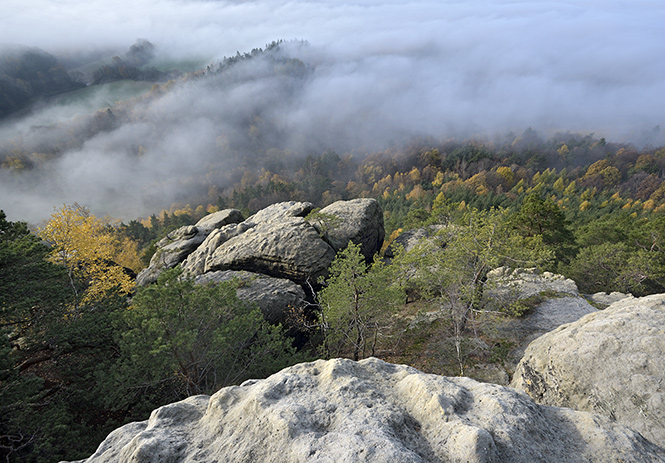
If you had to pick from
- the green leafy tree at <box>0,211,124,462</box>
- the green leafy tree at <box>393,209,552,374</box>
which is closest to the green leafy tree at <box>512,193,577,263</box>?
the green leafy tree at <box>393,209,552,374</box>

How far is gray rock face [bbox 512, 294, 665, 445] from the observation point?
6.20m

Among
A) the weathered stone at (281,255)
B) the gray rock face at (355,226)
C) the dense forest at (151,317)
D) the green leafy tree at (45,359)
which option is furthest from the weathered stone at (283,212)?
the green leafy tree at (45,359)

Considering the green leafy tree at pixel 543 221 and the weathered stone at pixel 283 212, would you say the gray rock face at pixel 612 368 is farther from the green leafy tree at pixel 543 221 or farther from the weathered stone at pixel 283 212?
the weathered stone at pixel 283 212

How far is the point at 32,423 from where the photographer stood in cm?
855

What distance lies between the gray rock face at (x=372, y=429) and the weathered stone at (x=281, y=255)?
16766 mm

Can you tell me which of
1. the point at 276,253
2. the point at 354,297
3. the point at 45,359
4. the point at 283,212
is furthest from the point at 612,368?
the point at 283,212

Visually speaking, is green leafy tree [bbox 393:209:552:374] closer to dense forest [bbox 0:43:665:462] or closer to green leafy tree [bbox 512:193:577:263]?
dense forest [bbox 0:43:665:462]

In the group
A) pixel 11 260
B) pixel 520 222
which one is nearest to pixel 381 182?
pixel 520 222

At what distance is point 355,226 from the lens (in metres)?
27.4

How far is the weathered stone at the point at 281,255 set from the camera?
21984 mm

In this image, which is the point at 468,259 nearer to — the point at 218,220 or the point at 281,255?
the point at 281,255

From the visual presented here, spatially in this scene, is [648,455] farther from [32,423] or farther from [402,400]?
[32,423]

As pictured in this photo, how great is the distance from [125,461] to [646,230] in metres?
38.9

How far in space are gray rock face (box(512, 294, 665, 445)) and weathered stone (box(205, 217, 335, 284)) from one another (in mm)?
15245
